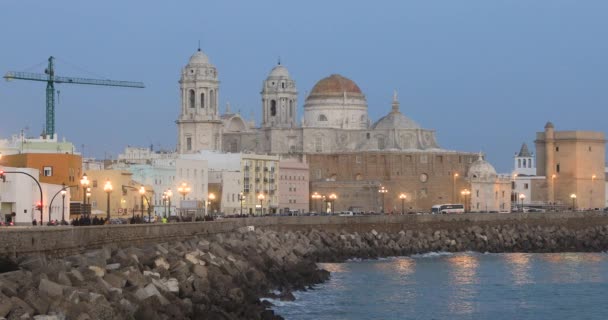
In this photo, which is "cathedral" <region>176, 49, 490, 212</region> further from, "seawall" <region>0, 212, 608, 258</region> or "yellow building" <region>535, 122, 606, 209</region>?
"seawall" <region>0, 212, 608, 258</region>

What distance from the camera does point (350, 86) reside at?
5064 inches

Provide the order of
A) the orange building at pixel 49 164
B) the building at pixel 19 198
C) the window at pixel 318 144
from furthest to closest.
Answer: the window at pixel 318 144
the orange building at pixel 49 164
the building at pixel 19 198

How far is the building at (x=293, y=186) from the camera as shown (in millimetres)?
113350

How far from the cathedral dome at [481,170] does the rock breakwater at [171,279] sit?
168 feet

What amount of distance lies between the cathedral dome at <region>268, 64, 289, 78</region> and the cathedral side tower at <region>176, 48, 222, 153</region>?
1038 centimetres

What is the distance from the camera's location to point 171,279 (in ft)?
109

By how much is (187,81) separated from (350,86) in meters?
19.1

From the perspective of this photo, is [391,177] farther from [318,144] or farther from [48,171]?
[48,171]

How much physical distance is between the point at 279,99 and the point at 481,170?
2009 centimetres

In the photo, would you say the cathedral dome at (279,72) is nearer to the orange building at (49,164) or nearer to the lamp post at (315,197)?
the lamp post at (315,197)

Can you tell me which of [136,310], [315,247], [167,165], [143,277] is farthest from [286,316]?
[167,165]

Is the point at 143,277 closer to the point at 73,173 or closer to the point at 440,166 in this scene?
the point at 73,173

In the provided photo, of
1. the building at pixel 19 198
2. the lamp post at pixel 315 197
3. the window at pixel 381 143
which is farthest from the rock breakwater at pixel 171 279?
the window at pixel 381 143

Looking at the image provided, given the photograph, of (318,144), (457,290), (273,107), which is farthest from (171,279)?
(273,107)
